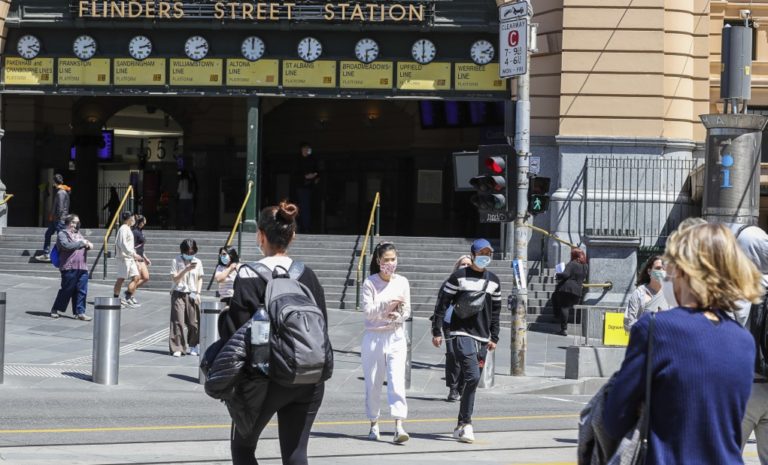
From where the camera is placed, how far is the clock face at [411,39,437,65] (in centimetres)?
2714

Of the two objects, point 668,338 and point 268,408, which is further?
point 268,408

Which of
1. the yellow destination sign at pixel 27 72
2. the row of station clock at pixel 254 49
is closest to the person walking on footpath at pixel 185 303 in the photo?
the row of station clock at pixel 254 49

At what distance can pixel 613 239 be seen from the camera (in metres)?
22.8

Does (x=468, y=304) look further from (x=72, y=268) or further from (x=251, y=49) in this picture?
(x=251, y=49)

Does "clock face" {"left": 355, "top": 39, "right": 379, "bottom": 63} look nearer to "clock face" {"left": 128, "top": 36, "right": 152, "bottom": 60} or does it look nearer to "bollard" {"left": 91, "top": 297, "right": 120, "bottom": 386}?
"clock face" {"left": 128, "top": 36, "right": 152, "bottom": 60}

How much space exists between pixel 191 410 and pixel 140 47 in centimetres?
1648

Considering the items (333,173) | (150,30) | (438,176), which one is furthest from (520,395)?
(333,173)

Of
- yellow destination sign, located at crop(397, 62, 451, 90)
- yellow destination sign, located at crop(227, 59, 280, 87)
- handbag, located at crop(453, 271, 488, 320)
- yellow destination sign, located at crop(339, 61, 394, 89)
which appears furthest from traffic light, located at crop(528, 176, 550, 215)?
yellow destination sign, located at crop(227, 59, 280, 87)

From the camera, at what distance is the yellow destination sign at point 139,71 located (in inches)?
1087

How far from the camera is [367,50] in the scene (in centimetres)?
2727

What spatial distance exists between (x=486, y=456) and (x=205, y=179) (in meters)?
28.5

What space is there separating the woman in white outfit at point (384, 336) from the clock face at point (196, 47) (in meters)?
17.5

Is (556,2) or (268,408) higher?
(556,2)

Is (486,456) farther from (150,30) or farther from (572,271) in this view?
(150,30)
